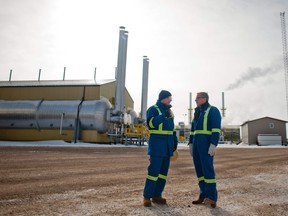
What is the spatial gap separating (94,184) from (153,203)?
5.99 feet

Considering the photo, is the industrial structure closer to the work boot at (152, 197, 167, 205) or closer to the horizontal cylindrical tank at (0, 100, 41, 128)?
the horizontal cylindrical tank at (0, 100, 41, 128)

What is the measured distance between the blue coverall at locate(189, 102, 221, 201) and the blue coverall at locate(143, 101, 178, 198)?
441 mm

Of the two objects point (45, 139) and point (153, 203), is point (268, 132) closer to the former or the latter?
point (45, 139)

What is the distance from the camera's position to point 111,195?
4.19m

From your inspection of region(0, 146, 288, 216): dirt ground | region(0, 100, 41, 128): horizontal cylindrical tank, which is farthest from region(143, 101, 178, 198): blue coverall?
region(0, 100, 41, 128): horizontal cylindrical tank

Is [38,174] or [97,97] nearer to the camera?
[38,174]

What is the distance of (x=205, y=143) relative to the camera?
13.2 feet

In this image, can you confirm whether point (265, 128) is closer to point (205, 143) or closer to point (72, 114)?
point (72, 114)

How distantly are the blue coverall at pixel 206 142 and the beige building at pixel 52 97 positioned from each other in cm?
2033

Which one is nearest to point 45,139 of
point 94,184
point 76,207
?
point 94,184

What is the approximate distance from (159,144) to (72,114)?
21.4 m

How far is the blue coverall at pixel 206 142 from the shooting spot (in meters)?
3.87

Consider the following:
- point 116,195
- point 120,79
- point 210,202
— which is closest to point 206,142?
point 210,202

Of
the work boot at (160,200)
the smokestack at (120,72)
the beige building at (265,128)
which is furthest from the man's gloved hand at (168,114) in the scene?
the beige building at (265,128)
